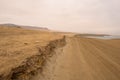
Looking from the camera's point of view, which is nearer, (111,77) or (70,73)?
(111,77)

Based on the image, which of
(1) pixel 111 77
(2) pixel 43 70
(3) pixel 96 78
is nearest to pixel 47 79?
(2) pixel 43 70

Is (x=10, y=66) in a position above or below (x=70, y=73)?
above

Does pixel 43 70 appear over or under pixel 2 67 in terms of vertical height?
under

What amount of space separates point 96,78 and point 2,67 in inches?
218

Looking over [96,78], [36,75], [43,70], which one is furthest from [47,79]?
[96,78]

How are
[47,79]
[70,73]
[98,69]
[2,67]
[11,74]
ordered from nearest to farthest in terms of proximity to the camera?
[11,74] → [2,67] → [47,79] → [70,73] → [98,69]

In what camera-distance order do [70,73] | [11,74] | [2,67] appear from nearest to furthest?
[11,74]
[2,67]
[70,73]

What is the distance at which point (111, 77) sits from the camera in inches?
356

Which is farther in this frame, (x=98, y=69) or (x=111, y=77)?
(x=98, y=69)

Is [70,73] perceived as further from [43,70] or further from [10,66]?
[10,66]

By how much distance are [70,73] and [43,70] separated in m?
1.96

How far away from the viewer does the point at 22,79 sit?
25.1 feet

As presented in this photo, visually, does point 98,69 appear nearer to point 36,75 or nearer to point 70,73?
point 70,73

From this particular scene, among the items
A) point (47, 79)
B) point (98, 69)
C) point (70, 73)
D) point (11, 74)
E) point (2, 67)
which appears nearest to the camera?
point (11, 74)
